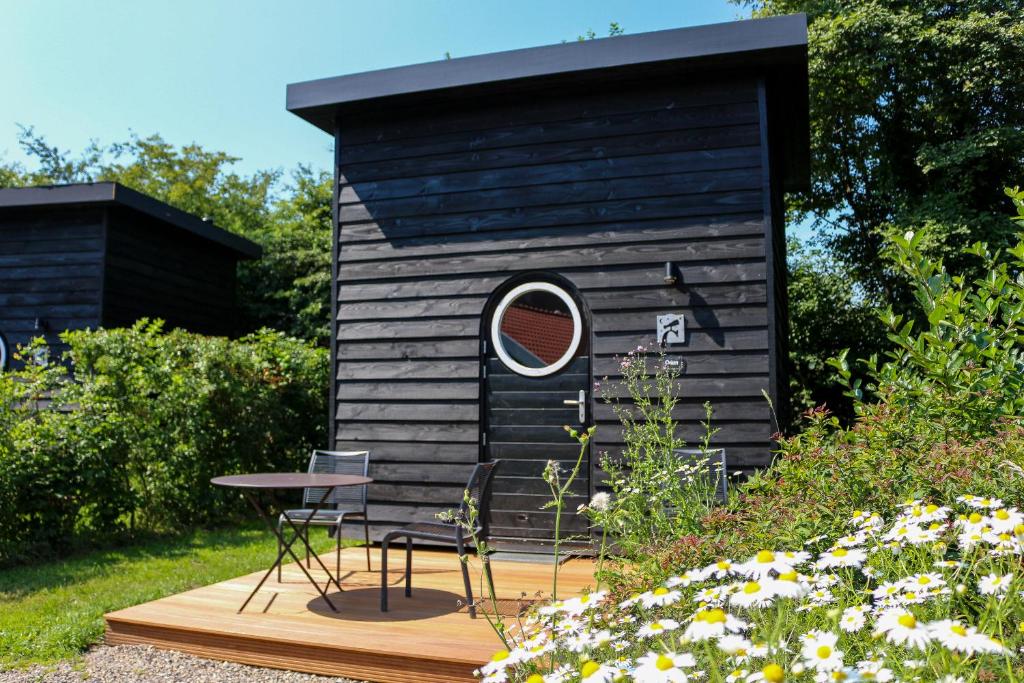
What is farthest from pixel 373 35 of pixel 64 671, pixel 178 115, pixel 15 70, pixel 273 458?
pixel 15 70

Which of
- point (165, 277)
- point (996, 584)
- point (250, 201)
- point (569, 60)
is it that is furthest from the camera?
point (250, 201)

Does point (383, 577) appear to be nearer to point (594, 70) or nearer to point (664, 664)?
point (664, 664)

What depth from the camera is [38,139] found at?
2398 cm

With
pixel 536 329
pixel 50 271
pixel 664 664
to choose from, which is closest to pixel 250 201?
pixel 50 271

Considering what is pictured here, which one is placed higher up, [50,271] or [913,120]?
[913,120]

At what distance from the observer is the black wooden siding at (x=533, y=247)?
553 centimetres

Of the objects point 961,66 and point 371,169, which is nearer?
point 371,169

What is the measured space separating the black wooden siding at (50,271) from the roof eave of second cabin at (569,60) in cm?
458

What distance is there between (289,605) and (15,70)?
2790 cm

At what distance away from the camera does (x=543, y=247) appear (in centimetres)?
598

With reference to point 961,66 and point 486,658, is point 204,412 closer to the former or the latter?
point 486,658

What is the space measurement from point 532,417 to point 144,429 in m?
3.38

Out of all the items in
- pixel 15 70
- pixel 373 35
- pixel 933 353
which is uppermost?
pixel 15 70

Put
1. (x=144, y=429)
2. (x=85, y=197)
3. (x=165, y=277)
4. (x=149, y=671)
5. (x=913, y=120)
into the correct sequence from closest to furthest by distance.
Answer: (x=149, y=671) < (x=144, y=429) < (x=85, y=197) < (x=165, y=277) < (x=913, y=120)
